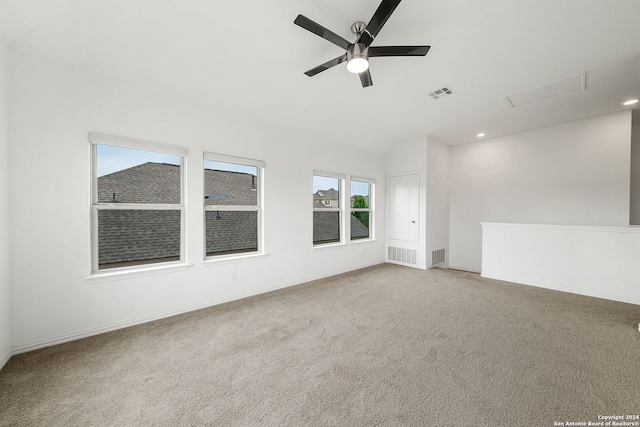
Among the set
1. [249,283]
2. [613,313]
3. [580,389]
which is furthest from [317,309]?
[613,313]

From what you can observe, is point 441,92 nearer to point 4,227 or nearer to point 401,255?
point 401,255

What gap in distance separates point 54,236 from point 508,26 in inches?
180

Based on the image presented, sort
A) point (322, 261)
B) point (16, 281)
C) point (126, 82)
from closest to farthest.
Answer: point (16, 281), point (126, 82), point (322, 261)

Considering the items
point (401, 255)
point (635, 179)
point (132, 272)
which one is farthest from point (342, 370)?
point (635, 179)

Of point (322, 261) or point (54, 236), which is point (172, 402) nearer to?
point (54, 236)

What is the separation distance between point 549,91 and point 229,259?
4.87 m

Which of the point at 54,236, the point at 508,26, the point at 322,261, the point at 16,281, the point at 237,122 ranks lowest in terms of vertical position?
the point at 322,261

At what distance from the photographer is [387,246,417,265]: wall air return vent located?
5.26 meters

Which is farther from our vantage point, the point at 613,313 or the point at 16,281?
the point at 613,313

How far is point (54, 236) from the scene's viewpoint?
226 centimetres

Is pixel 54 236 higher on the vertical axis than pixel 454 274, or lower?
higher

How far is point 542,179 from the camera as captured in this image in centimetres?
457

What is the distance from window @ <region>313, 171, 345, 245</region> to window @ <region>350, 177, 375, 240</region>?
354 mm

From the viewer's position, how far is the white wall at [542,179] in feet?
12.9
